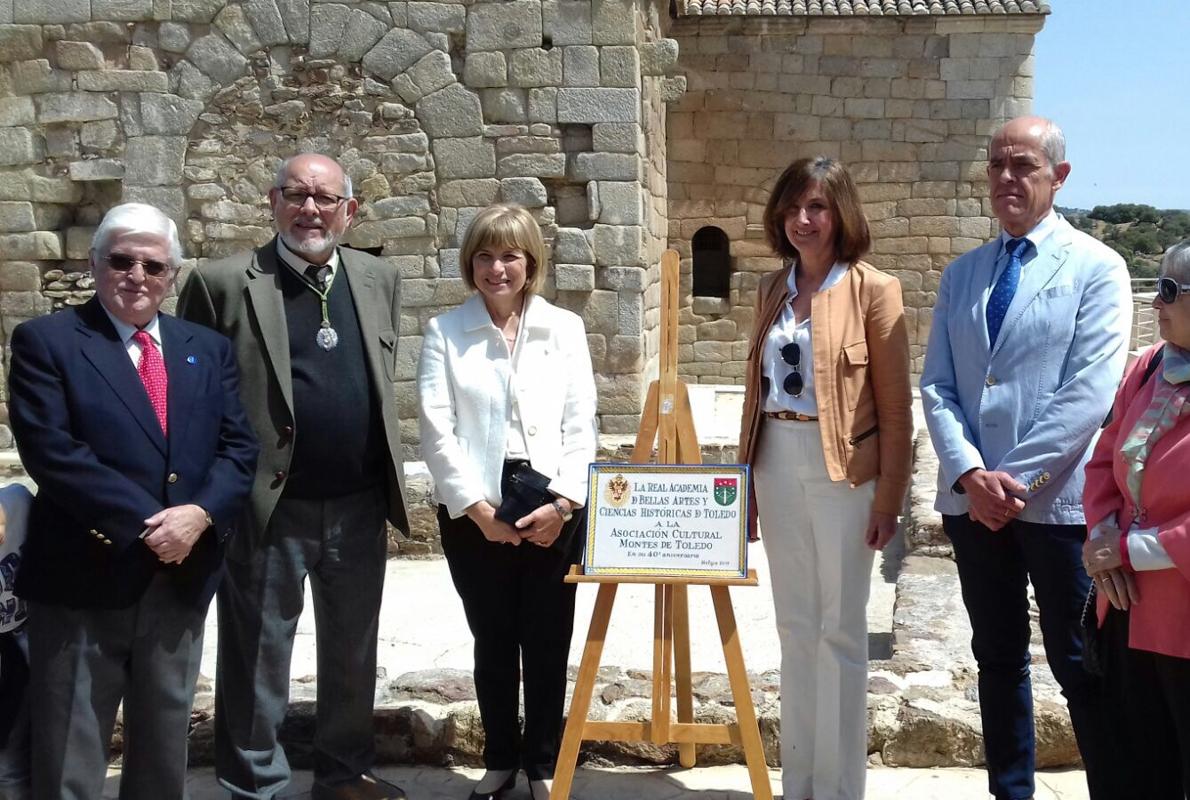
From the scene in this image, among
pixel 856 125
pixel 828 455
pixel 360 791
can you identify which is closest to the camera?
pixel 828 455

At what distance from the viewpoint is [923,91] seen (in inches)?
493

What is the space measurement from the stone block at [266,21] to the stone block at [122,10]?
0.72m

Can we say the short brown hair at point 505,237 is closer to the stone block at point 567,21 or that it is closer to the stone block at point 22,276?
the stone block at point 567,21

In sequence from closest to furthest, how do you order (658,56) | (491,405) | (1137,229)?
(491,405), (658,56), (1137,229)

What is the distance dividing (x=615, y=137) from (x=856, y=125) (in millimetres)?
5861

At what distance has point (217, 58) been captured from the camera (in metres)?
7.87

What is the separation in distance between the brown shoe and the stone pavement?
0.14 meters

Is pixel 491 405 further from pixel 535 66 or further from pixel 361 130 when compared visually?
pixel 361 130

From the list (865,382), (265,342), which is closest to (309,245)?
(265,342)

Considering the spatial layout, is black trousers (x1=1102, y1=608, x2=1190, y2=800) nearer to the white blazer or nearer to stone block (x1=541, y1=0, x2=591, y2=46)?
the white blazer

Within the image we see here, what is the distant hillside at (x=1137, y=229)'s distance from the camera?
101 feet

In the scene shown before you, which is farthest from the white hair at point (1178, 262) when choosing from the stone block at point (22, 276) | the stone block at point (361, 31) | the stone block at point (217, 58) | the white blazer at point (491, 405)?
the stone block at point (22, 276)

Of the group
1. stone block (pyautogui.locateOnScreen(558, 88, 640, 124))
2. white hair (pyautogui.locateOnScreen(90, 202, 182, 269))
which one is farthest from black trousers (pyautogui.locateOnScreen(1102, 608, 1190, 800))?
stone block (pyautogui.locateOnScreen(558, 88, 640, 124))

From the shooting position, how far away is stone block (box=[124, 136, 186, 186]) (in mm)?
7984
